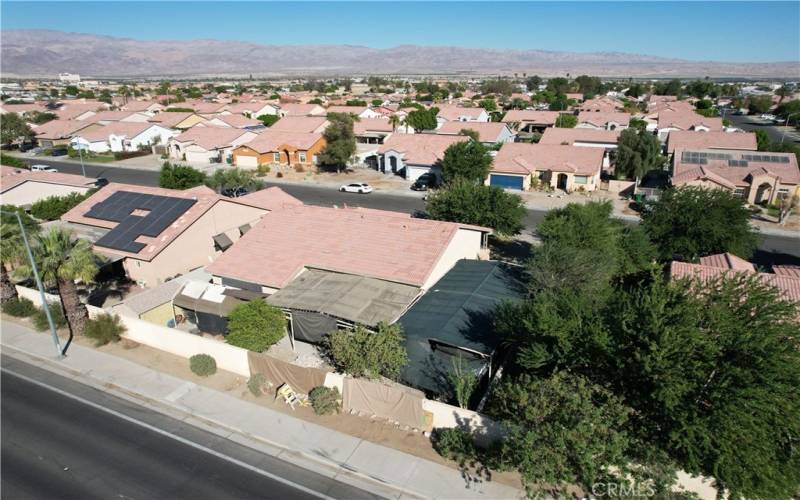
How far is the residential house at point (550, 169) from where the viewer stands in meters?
52.6

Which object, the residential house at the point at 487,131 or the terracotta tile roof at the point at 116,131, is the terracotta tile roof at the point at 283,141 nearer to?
the residential house at the point at 487,131

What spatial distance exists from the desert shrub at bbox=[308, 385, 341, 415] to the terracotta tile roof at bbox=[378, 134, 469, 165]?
41492 millimetres

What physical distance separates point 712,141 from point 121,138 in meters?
88.9

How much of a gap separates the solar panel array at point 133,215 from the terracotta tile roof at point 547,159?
1332 inches

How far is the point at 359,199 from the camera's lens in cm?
5206

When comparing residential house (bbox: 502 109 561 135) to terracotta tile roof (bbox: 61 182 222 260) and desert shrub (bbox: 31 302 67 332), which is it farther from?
desert shrub (bbox: 31 302 67 332)

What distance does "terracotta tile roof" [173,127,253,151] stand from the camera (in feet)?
237

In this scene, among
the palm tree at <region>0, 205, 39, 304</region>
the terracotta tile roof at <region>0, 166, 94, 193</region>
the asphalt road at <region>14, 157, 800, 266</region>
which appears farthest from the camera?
the terracotta tile roof at <region>0, 166, 94, 193</region>

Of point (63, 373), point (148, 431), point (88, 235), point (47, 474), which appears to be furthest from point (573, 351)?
point (88, 235)

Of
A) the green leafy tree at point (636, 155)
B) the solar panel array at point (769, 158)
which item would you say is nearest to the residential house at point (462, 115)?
the green leafy tree at point (636, 155)

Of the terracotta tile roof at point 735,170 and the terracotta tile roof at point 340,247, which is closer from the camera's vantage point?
the terracotta tile roof at point 340,247

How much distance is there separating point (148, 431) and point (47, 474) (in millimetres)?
3184

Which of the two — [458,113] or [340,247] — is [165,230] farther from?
[458,113]

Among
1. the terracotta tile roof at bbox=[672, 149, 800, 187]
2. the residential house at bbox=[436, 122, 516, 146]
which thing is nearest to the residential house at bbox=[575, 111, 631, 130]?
the residential house at bbox=[436, 122, 516, 146]
